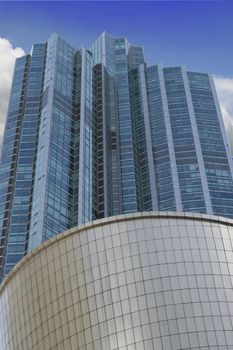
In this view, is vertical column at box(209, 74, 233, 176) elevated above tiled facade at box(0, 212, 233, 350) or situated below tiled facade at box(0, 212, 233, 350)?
above

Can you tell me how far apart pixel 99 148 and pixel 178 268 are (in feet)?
246

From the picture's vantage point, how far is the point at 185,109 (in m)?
124

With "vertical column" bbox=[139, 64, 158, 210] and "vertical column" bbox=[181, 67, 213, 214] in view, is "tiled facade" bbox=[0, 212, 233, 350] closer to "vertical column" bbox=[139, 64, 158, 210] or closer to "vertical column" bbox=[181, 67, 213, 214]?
"vertical column" bbox=[181, 67, 213, 214]

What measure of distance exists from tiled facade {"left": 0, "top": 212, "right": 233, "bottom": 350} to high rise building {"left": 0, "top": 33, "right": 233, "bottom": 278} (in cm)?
4598

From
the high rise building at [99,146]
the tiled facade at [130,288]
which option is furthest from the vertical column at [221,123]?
the tiled facade at [130,288]

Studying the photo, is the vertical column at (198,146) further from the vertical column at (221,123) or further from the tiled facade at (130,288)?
the tiled facade at (130,288)

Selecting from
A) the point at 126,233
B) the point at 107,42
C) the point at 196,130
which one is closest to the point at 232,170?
the point at 196,130

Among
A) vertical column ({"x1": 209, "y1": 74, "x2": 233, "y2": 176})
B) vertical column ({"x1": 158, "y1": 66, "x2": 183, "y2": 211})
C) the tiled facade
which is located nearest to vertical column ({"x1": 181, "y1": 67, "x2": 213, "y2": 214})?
vertical column ({"x1": 158, "y1": 66, "x2": 183, "y2": 211})

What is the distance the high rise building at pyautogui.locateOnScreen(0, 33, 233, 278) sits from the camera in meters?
102

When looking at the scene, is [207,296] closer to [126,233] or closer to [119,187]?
[126,233]

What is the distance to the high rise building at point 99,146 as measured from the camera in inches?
4023

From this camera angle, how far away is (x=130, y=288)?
4522 cm

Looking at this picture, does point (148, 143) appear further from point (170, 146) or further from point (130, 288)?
point (130, 288)

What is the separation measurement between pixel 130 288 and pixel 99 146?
250 ft
